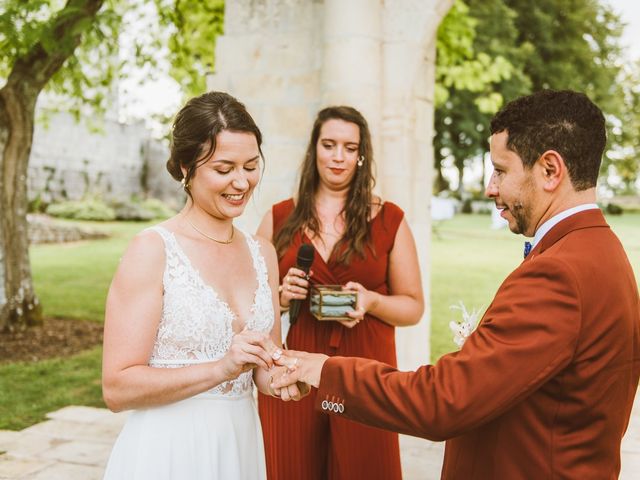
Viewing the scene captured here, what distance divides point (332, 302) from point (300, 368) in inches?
30.4

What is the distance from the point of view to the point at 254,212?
5.12 meters

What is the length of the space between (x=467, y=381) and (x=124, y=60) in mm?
9045

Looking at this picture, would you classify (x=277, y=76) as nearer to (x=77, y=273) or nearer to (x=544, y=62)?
(x=77, y=273)

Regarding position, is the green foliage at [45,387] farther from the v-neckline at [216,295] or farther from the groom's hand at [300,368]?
the groom's hand at [300,368]

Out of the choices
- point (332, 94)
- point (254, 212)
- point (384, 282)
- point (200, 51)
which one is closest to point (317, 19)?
→ point (332, 94)

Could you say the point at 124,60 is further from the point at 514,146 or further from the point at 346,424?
the point at 514,146

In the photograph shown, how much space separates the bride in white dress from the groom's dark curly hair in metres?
0.94

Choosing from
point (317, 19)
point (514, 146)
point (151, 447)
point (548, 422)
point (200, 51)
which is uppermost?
point (200, 51)

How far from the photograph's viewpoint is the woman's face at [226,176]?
2.30 m

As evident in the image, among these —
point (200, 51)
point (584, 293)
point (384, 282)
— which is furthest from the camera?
point (200, 51)

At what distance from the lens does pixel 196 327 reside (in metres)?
2.23

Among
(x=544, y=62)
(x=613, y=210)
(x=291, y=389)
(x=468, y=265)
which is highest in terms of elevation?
(x=544, y=62)

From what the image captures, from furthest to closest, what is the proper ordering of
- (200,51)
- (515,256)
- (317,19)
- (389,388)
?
(515,256) < (200,51) < (317,19) < (389,388)

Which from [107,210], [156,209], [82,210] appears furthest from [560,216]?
[156,209]
